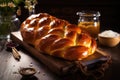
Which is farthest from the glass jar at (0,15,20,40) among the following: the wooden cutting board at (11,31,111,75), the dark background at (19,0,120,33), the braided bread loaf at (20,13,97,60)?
the dark background at (19,0,120,33)

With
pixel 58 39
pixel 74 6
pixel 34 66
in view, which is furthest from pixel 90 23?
pixel 74 6

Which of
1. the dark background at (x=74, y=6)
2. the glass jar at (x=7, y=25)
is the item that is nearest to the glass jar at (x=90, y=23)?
the glass jar at (x=7, y=25)

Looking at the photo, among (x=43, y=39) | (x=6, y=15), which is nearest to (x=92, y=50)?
(x=43, y=39)

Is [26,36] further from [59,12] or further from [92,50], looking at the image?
[59,12]

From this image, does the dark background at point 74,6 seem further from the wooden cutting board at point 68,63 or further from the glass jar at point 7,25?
the wooden cutting board at point 68,63

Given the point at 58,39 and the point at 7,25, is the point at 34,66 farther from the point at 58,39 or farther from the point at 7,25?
the point at 7,25

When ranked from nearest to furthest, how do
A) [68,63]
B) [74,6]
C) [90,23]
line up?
1. [68,63]
2. [90,23]
3. [74,6]
